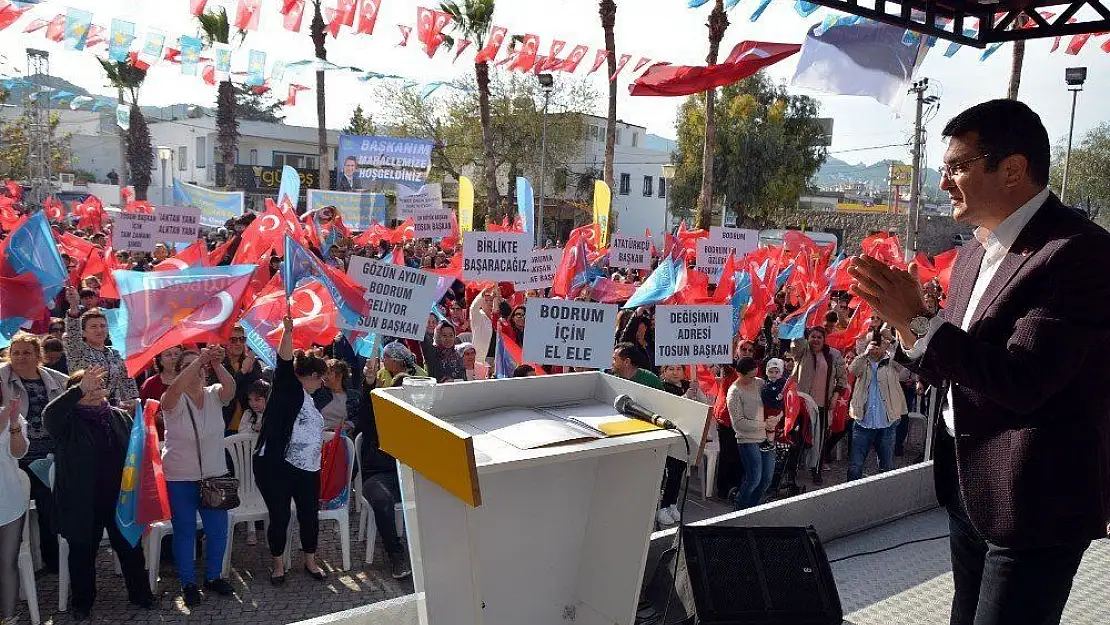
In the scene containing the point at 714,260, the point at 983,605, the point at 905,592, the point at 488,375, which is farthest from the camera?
the point at 714,260

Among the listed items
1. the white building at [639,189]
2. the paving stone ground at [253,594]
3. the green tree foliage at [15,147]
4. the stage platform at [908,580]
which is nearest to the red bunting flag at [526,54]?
the paving stone ground at [253,594]

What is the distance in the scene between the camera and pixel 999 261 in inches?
88.5

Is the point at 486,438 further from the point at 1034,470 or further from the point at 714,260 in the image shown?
the point at 714,260

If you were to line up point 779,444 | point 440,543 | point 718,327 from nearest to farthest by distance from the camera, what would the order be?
point 440,543, point 718,327, point 779,444

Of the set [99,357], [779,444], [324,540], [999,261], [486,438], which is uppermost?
[999,261]

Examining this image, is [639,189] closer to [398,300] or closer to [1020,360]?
[398,300]

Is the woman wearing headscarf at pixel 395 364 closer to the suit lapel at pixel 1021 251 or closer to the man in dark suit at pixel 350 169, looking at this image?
the suit lapel at pixel 1021 251

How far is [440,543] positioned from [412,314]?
546 centimetres

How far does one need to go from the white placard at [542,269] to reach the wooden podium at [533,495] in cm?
719

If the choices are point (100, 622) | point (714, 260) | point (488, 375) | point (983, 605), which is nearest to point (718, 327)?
point (488, 375)

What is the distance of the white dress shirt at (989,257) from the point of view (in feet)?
6.82

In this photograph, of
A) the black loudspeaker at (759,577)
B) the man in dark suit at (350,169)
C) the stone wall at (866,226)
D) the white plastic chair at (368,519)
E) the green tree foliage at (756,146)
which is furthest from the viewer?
the stone wall at (866,226)

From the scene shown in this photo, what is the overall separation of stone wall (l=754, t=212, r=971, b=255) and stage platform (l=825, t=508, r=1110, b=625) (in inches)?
1690

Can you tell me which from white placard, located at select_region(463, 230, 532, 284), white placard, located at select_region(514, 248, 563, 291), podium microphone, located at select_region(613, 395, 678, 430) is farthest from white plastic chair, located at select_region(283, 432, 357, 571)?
podium microphone, located at select_region(613, 395, 678, 430)
